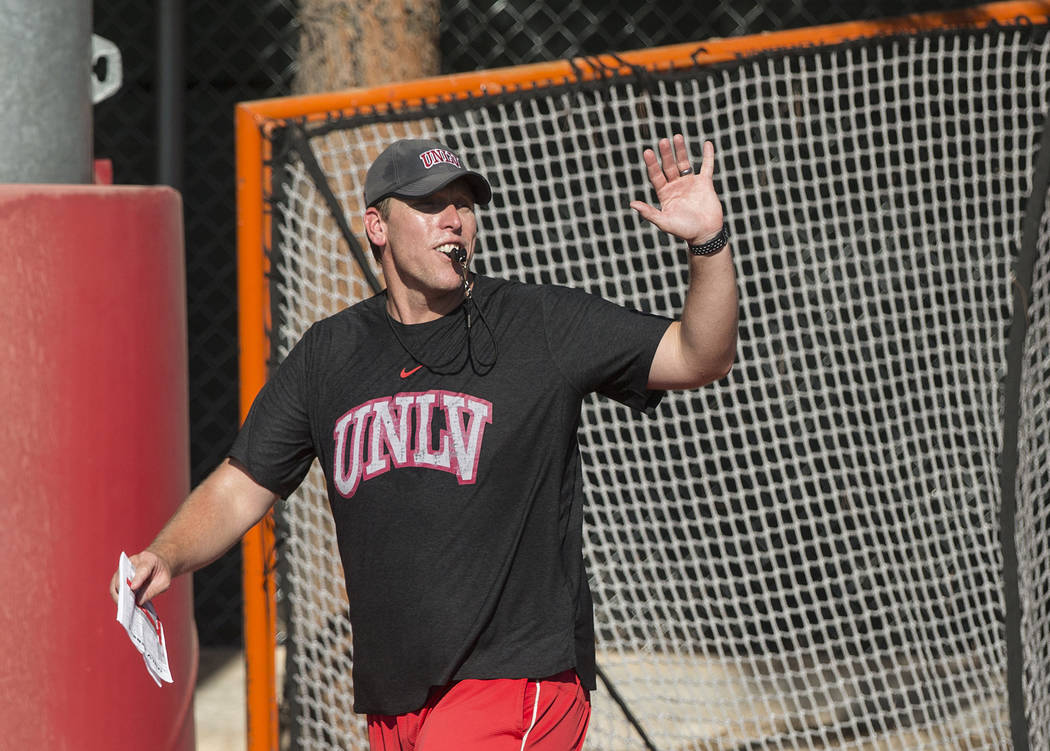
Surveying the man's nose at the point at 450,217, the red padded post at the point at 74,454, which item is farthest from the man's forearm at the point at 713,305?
the red padded post at the point at 74,454

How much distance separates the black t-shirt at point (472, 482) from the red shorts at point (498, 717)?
0.12 ft

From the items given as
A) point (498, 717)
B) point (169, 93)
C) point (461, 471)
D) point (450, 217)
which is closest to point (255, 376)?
point (450, 217)

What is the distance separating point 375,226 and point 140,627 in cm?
101

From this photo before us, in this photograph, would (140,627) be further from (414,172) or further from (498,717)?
(414,172)

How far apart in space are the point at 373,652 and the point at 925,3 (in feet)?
15.1

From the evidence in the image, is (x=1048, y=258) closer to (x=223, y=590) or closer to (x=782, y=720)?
(x=782, y=720)

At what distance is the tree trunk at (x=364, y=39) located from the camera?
14.5 feet

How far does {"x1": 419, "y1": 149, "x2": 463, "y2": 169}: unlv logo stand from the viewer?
2.74m

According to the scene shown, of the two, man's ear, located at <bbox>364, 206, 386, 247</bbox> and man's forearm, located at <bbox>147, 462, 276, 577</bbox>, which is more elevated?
man's ear, located at <bbox>364, 206, 386, 247</bbox>

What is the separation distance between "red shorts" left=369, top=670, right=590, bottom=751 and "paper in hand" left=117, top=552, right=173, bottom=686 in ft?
1.76

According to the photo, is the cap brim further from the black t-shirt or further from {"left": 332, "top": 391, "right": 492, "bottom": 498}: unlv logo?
{"left": 332, "top": 391, "right": 492, "bottom": 498}: unlv logo

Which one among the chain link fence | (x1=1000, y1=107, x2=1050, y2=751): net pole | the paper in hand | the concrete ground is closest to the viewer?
the paper in hand

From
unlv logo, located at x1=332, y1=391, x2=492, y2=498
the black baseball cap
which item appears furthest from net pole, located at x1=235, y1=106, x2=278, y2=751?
unlv logo, located at x1=332, y1=391, x2=492, y2=498

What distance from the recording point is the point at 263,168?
3.79 metres
